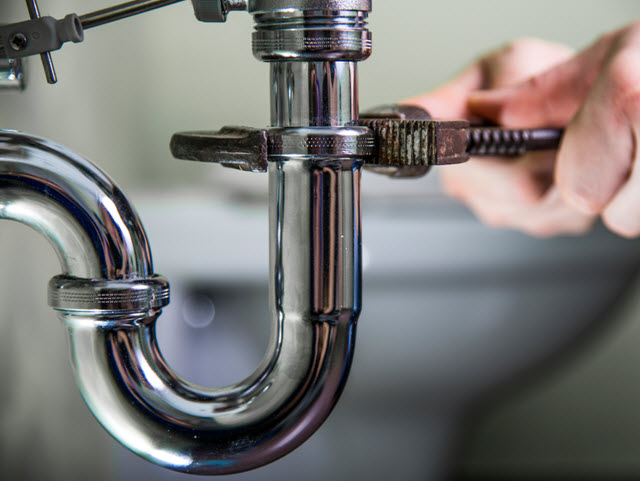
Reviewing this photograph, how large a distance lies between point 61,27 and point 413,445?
0.89m

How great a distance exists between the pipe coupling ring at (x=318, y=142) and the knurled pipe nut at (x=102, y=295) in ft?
0.21

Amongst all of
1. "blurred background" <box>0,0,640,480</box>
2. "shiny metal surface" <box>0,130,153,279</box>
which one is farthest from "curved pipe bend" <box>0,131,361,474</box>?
"blurred background" <box>0,0,640,480</box>

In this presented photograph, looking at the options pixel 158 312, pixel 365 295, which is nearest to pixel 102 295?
pixel 158 312

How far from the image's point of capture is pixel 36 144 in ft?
0.83

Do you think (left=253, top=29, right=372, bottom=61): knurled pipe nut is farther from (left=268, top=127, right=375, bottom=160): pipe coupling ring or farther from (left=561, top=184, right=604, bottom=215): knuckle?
(left=561, top=184, right=604, bottom=215): knuckle

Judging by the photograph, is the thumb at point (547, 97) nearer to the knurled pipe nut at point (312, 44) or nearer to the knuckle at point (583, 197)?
the knuckle at point (583, 197)

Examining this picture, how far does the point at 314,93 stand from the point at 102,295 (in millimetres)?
96

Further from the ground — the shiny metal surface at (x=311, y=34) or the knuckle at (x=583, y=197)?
the shiny metal surface at (x=311, y=34)

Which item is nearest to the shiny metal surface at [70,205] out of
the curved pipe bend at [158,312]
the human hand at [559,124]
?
the curved pipe bend at [158,312]

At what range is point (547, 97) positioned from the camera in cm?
47

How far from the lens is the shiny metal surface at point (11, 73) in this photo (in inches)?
11.1

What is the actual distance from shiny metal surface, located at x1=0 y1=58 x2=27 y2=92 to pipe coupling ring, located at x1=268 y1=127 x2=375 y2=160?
0.35ft

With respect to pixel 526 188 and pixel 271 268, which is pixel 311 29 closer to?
pixel 271 268

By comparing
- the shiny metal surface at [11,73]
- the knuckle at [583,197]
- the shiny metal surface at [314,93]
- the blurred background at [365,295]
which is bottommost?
the blurred background at [365,295]
